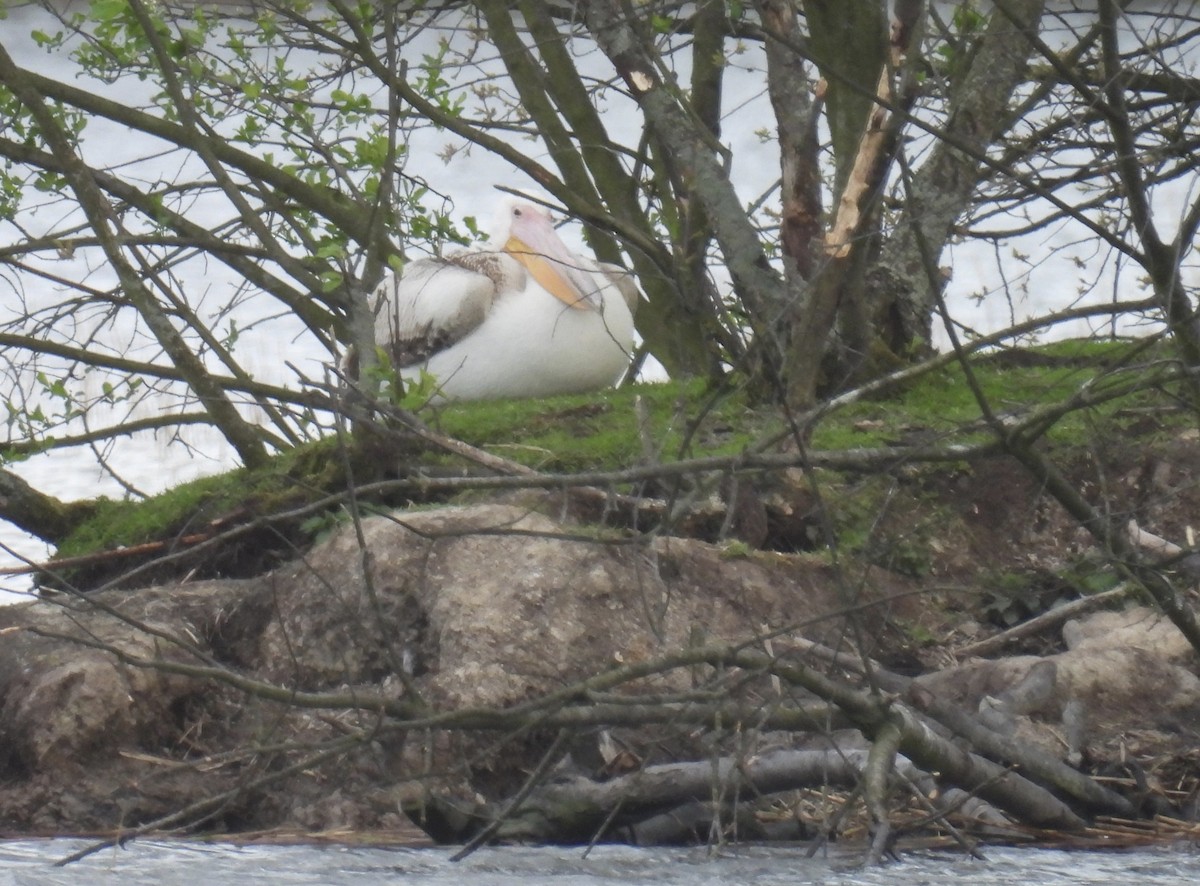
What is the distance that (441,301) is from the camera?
24.9 ft

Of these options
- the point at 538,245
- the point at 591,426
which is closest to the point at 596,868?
the point at 591,426

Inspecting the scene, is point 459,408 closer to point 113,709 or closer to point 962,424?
point 113,709

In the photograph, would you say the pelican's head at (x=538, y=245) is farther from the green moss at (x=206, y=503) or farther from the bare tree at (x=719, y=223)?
the green moss at (x=206, y=503)

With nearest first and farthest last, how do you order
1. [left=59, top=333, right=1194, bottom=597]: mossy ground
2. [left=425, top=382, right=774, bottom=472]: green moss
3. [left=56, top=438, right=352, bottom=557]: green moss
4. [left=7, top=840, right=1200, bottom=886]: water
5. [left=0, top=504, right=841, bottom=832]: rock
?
[left=7, top=840, right=1200, bottom=886]: water
[left=0, top=504, right=841, bottom=832]: rock
[left=59, top=333, right=1194, bottom=597]: mossy ground
[left=56, top=438, right=352, bottom=557]: green moss
[left=425, top=382, right=774, bottom=472]: green moss

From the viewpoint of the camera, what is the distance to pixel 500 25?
7.35 meters

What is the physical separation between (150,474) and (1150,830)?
737 centimetres

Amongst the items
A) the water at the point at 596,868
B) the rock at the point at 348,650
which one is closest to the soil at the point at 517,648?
the rock at the point at 348,650

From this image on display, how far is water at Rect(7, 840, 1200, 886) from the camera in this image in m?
3.11

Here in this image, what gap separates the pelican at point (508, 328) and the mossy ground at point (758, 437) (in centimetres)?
39

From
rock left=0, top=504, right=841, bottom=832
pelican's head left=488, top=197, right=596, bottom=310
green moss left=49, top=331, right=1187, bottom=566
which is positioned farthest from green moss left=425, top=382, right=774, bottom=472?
rock left=0, top=504, right=841, bottom=832

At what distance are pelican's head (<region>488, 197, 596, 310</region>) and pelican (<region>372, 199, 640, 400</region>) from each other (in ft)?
0.04

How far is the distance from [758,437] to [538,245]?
361 centimetres

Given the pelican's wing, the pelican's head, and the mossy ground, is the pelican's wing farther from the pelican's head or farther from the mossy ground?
the mossy ground

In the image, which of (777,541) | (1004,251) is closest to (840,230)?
(777,541)
